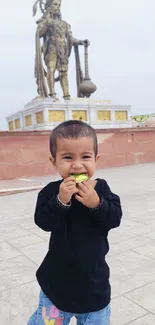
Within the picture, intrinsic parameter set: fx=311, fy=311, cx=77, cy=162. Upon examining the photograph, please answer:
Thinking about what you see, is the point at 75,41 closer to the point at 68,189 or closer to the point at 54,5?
the point at 54,5

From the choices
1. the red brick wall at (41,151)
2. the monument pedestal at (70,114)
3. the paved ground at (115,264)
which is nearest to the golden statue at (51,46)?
the monument pedestal at (70,114)

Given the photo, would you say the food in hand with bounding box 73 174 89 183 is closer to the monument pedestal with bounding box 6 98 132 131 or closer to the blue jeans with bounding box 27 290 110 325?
the blue jeans with bounding box 27 290 110 325

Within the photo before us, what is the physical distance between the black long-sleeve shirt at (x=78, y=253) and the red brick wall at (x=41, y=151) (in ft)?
26.3

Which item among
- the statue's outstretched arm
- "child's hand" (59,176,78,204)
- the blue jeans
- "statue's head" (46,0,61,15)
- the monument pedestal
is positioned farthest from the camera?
the statue's outstretched arm

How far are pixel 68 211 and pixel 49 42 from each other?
14164mm

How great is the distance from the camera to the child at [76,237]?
112cm

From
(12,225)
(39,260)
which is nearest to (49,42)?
(12,225)

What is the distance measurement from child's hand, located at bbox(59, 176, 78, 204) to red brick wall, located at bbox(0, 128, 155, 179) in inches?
320

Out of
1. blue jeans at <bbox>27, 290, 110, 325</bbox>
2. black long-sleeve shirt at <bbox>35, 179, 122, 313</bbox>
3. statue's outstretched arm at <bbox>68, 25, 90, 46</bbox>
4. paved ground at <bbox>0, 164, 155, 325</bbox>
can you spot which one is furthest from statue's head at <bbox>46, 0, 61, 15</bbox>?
blue jeans at <bbox>27, 290, 110, 325</bbox>

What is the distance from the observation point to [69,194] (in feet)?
3.54

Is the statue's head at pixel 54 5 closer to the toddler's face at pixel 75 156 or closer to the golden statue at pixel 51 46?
the golden statue at pixel 51 46

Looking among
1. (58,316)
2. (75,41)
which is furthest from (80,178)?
(75,41)

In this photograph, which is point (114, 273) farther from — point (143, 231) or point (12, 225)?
point (12, 225)

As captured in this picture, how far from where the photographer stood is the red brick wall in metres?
9.06
